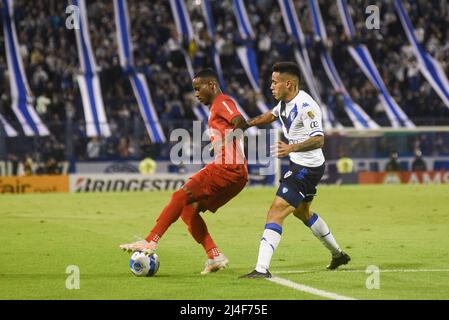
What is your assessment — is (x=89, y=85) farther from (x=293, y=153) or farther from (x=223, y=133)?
(x=293, y=153)

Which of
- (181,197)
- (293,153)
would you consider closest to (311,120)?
(293,153)

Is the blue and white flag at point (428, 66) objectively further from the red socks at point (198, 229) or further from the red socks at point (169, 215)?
the red socks at point (169, 215)

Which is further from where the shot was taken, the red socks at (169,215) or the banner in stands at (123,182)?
the banner in stands at (123,182)

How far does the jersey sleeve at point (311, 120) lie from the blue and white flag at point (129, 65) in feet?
79.4

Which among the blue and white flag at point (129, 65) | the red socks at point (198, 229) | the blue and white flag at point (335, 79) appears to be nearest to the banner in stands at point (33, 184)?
the blue and white flag at point (129, 65)

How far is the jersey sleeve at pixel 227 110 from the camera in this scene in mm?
11578

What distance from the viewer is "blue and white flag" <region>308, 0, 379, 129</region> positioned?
3819 cm

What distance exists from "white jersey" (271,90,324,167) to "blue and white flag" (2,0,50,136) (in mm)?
22031

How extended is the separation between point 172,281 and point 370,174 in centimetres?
2668

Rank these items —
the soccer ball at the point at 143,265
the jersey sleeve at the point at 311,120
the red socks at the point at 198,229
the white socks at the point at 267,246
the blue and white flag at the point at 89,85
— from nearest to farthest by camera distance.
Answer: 1. the white socks at the point at 267,246
2. the jersey sleeve at the point at 311,120
3. the soccer ball at the point at 143,265
4. the red socks at the point at 198,229
5. the blue and white flag at the point at 89,85

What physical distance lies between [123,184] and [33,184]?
3.07 metres

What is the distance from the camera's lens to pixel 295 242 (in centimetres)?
1608

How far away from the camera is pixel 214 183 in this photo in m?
11.7

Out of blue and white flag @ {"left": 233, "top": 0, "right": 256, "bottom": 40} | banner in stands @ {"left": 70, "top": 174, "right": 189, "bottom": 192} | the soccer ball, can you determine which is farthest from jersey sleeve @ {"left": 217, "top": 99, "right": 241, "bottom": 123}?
blue and white flag @ {"left": 233, "top": 0, "right": 256, "bottom": 40}
